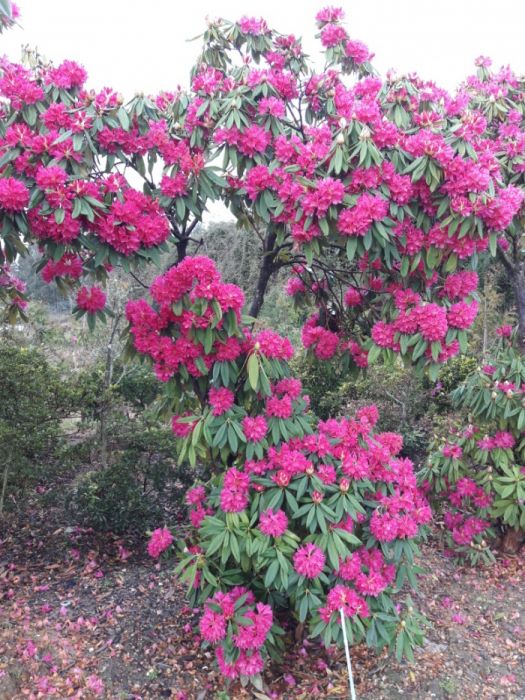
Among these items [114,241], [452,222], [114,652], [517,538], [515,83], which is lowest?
[114,652]

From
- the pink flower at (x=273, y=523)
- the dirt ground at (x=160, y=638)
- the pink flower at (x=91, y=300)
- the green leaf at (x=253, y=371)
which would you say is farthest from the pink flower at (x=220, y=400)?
the dirt ground at (x=160, y=638)

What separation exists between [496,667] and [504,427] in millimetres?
1185

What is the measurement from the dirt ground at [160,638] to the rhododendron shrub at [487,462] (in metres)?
0.21

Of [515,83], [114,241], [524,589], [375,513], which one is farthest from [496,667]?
[515,83]

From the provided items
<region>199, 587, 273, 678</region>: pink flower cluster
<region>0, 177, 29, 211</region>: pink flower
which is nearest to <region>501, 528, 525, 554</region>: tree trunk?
<region>199, 587, 273, 678</region>: pink flower cluster

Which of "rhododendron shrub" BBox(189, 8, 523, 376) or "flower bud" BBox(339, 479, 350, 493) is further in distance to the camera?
"flower bud" BBox(339, 479, 350, 493)

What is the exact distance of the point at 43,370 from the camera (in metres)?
3.19

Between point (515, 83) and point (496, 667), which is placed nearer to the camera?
point (496, 667)

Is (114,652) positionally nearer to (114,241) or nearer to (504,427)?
(114,241)

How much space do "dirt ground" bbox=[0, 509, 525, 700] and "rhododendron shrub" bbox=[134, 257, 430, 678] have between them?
0.28m

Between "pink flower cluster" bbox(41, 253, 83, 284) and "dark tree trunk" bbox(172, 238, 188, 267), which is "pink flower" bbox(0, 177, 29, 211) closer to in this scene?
"pink flower cluster" bbox(41, 253, 83, 284)

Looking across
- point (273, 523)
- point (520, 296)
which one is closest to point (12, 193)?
point (273, 523)

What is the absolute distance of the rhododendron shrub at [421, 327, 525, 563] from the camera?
9.75 ft

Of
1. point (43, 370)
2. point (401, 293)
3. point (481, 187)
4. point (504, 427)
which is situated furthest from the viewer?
point (43, 370)
